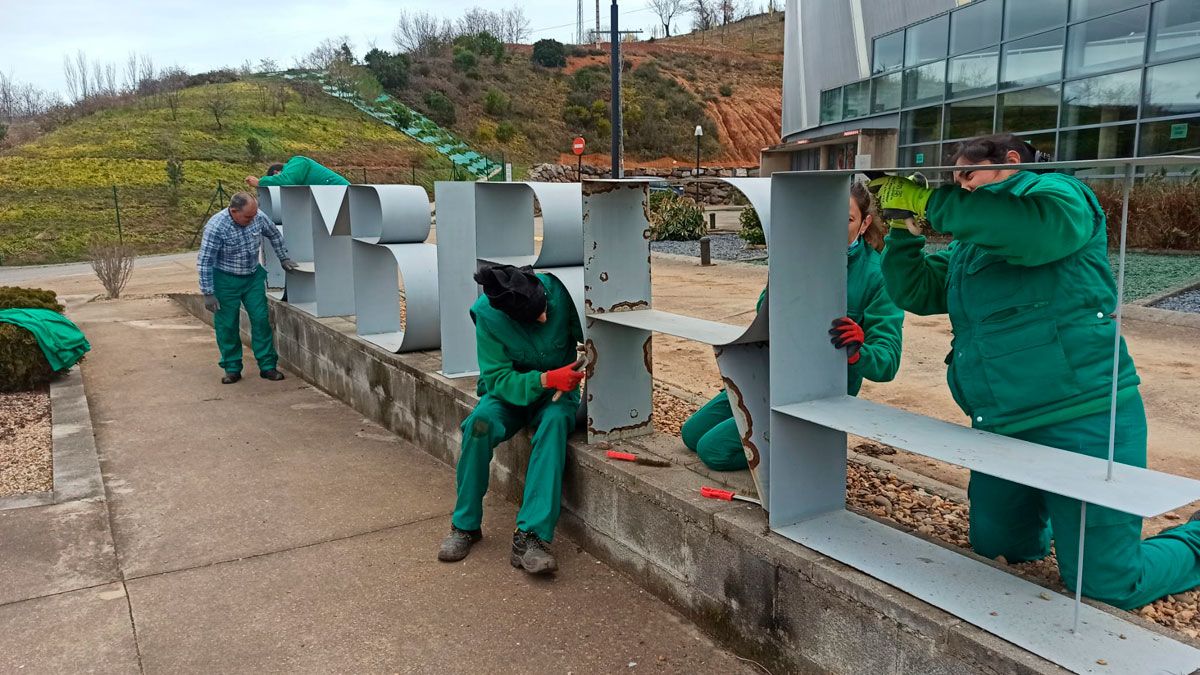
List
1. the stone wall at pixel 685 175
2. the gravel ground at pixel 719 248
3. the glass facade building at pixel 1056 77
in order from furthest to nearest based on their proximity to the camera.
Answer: the stone wall at pixel 685 175 → the gravel ground at pixel 719 248 → the glass facade building at pixel 1056 77

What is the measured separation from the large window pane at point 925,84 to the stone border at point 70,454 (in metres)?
17.5

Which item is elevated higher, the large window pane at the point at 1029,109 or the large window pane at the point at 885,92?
the large window pane at the point at 885,92

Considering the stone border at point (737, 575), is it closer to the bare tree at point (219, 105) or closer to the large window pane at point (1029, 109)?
the large window pane at point (1029, 109)

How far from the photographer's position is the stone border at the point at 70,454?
4.66 meters

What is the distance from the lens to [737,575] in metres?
3.06

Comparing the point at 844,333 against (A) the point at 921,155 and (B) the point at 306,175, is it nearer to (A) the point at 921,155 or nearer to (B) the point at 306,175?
(B) the point at 306,175

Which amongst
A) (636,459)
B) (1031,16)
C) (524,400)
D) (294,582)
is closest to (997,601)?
(636,459)

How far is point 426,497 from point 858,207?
270cm

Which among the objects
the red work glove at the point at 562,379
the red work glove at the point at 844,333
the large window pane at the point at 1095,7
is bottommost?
the red work glove at the point at 562,379

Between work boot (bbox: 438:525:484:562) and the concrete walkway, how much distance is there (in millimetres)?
47

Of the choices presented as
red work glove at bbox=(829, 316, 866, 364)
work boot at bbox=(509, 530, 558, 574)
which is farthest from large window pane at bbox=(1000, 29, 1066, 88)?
work boot at bbox=(509, 530, 558, 574)

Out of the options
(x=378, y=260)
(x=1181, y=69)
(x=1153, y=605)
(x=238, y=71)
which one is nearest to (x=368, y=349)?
(x=378, y=260)

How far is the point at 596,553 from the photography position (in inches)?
154

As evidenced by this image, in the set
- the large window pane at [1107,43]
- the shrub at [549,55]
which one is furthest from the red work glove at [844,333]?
the shrub at [549,55]
